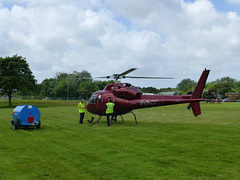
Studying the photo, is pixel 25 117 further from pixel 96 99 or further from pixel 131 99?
pixel 131 99

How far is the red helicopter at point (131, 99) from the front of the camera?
17.9m

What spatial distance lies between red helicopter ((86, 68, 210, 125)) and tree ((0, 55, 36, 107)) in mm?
41888

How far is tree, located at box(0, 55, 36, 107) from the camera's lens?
55.8 m

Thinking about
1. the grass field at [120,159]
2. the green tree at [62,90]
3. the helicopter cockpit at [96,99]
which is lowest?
the grass field at [120,159]

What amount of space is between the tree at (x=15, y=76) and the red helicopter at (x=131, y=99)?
137 ft

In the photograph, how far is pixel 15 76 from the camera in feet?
187

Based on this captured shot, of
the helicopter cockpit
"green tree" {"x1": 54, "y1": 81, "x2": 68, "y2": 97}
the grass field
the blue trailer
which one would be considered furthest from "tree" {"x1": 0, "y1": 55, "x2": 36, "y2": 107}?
"green tree" {"x1": 54, "y1": 81, "x2": 68, "y2": 97}

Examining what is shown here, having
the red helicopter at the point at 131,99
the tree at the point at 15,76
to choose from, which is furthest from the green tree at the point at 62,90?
the red helicopter at the point at 131,99

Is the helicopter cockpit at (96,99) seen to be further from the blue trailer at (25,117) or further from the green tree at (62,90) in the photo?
the green tree at (62,90)

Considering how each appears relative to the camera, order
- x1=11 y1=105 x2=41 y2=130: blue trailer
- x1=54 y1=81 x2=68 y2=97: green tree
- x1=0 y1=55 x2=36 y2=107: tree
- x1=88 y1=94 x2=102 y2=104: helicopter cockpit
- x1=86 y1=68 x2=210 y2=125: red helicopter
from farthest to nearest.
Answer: x1=54 y1=81 x2=68 y2=97: green tree < x1=0 y1=55 x2=36 y2=107: tree < x1=88 y1=94 x2=102 y2=104: helicopter cockpit < x1=86 y1=68 x2=210 y2=125: red helicopter < x1=11 y1=105 x2=41 y2=130: blue trailer

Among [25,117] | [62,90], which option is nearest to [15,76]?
[25,117]

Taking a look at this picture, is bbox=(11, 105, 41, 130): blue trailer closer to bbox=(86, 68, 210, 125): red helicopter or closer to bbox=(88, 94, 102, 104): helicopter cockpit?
bbox=(86, 68, 210, 125): red helicopter

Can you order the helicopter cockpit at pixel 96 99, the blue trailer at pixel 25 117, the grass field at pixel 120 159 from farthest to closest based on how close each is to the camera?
the helicopter cockpit at pixel 96 99 → the blue trailer at pixel 25 117 → the grass field at pixel 120 159

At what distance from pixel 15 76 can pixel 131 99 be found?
150 feet
